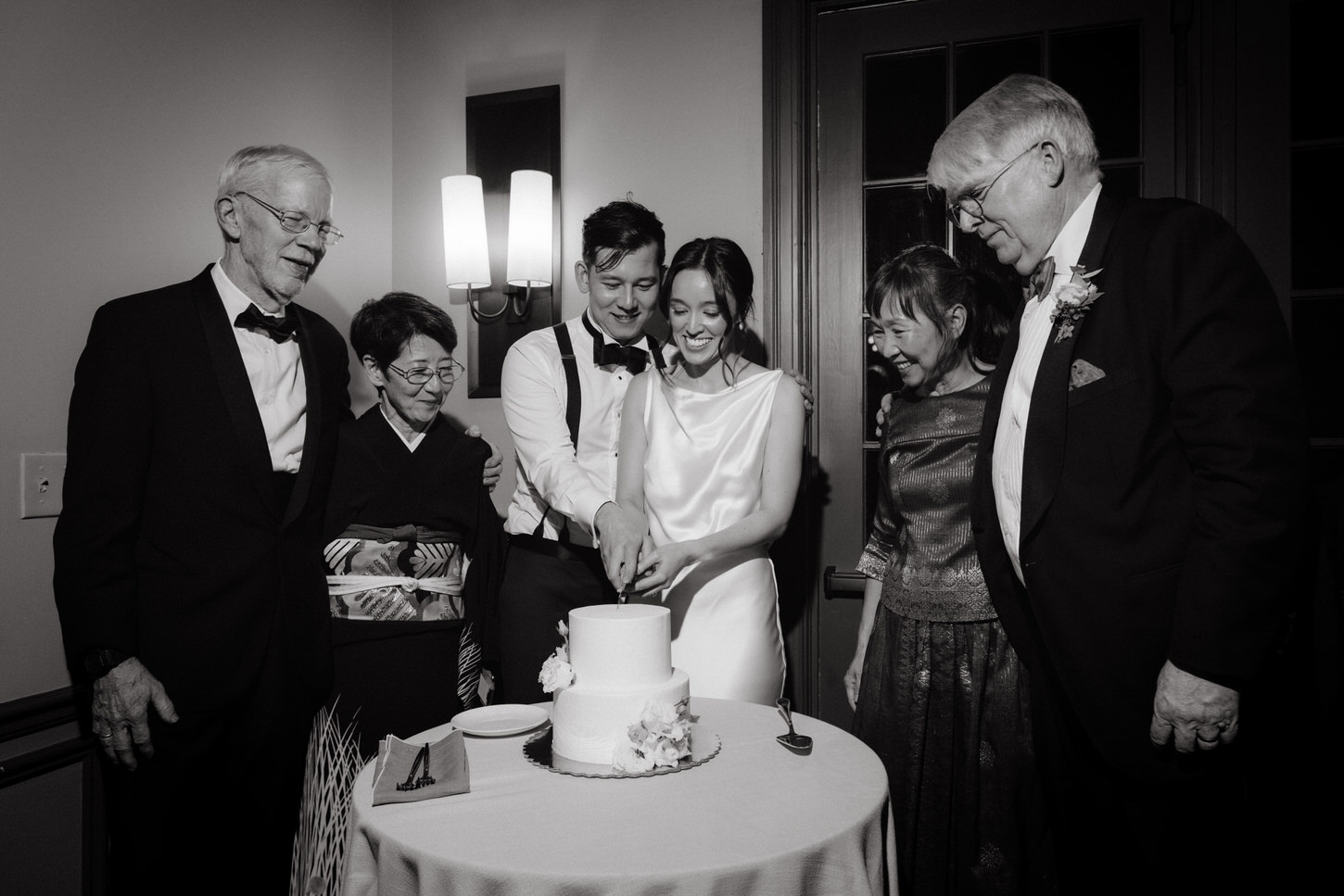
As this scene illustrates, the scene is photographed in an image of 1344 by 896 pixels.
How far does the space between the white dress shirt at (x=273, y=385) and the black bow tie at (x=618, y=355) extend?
748 mm

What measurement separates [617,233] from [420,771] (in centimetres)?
144

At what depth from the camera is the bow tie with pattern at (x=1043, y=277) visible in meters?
1.72

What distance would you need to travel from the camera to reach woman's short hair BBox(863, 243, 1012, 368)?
2.17m

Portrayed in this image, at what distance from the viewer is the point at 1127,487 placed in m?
1.52

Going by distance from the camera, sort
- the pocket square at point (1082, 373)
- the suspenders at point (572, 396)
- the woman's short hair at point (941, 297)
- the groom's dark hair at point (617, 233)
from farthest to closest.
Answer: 1. the suspenders at point (572, 396)
2. the groom's dark hair at point (617, 233)
3. the woman's short hair at point (941, 297)
4. the pocket square at point (1082, 373)

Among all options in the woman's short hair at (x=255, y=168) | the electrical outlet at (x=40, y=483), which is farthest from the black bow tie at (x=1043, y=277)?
the electrical outlet at (x=40, y=483)

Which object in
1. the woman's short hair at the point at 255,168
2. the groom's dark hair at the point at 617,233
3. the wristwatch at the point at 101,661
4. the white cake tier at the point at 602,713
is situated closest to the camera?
the white cake tier at the point at 602,713

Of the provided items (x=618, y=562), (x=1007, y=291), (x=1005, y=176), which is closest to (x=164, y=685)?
(x=618, y=562)

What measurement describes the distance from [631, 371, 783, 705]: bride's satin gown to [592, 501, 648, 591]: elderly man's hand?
0.17 metres

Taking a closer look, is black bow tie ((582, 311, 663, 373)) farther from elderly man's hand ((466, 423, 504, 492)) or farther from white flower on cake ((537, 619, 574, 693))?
white flower on cake ((537, 619, 574, 693))

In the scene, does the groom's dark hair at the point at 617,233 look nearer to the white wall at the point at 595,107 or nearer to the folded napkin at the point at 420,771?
the white wall at the point at 595,107

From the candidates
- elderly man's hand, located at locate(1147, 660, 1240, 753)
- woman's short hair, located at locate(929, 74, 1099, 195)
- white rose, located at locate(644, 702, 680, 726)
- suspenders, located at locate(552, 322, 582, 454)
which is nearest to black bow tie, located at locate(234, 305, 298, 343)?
suspenders, located at locate(552, 322, 582, 454)

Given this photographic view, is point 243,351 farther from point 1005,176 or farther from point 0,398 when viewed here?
point 1005,176

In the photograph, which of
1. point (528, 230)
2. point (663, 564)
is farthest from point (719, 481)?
point (528, 230)
